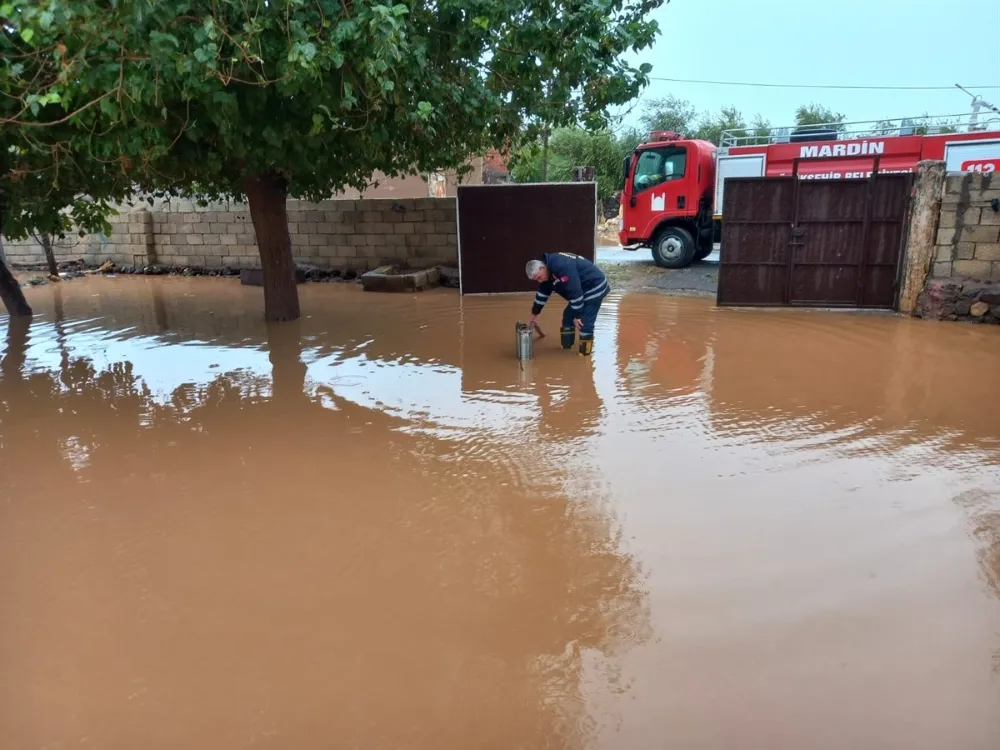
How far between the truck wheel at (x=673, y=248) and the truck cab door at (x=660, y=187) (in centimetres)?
31

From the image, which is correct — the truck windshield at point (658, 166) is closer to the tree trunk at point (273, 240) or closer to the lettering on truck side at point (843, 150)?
the lettering on truck side at point (843, 150)

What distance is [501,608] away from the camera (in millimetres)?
3082

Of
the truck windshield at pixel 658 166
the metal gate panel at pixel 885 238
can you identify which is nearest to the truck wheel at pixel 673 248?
the truck windshield at pixel 658 166

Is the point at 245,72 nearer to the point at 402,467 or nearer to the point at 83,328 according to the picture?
the point at 402,467

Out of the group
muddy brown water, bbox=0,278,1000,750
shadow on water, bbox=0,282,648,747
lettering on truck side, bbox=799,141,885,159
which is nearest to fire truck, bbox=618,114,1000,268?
lettering on truck side, bbox=799,141,885,159

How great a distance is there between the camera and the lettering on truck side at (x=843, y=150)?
12781 mm

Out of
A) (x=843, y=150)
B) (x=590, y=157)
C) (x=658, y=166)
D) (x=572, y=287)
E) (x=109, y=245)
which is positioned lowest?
(x=572, y=287)

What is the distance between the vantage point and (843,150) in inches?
511

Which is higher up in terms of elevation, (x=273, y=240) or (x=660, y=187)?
(x=660, y=187)

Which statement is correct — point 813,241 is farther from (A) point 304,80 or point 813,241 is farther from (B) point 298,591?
(B) point 298,591

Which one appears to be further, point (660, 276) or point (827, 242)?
point (660, 276)

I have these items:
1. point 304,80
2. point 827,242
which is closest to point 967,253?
point 827,242

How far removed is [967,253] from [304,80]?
331 inches

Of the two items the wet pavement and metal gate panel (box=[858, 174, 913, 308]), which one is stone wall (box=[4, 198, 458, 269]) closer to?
the wet pavement
